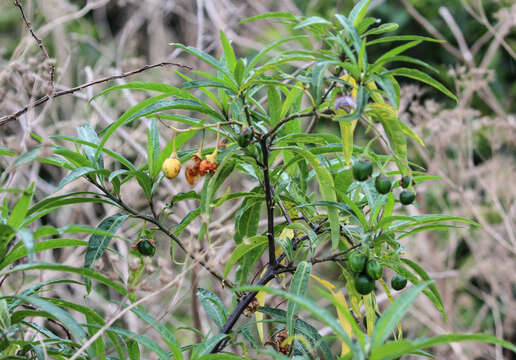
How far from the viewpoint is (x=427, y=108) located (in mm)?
1891

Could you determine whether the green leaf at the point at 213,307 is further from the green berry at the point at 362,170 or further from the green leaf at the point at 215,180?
the green berry at the point at 362,170

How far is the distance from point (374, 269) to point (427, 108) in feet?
4.40

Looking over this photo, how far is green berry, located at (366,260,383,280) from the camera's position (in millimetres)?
699

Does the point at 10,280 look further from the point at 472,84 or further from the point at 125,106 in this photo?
the point at 472,84

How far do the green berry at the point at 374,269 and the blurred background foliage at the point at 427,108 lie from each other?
0.93m

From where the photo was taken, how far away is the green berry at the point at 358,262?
0.71 metres

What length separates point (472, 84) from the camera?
1.92 meters

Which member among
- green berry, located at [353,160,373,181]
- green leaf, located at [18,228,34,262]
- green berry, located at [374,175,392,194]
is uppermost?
green berry, located at [353,160,373,181]

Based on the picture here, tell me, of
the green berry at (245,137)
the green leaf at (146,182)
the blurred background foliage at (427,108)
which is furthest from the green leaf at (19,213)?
the blurred background foliage at (427,108)

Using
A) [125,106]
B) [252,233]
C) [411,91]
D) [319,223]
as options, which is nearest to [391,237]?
[319,223]

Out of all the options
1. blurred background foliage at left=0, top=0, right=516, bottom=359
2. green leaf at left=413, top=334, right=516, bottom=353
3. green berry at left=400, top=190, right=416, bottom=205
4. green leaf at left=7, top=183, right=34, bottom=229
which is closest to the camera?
green leaf at left=413, top=334, right=516, bottom=353

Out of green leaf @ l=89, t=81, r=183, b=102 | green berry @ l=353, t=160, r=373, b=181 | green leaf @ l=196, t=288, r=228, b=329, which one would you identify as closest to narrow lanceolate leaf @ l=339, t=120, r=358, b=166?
green berry @ l=353, t=160, r=373, b=181

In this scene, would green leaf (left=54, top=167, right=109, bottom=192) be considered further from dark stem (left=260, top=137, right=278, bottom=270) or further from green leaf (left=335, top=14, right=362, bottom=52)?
green leaf (left=335, top=14, right=362, bottom=52)

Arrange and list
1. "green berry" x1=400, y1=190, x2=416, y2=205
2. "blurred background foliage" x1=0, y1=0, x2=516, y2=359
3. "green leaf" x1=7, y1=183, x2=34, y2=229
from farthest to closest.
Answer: "blurred background foliage" x1=0, y1=0, x2=516, y2=359 < "green berry" x1=400, y1=190, x2=416, y2=205 < "green leaf" x1=7, y1=183, x2=34, y2=229
